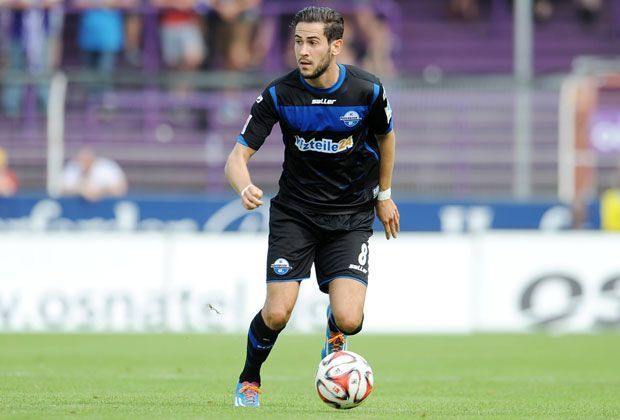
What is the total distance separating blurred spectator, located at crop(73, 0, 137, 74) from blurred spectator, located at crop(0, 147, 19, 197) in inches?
98.9

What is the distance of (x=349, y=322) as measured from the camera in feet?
28.3

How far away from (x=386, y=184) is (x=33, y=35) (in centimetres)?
1444

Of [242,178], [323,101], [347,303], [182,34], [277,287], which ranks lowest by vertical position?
[347,303]

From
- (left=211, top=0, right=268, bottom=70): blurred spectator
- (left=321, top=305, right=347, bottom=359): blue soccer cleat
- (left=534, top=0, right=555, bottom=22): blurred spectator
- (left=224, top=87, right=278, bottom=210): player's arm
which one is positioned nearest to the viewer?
(left=224, top=87, right=278, bottom=210): player's arm

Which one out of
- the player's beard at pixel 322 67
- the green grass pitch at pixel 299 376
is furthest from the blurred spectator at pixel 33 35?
the player's beard at pixel 322 67

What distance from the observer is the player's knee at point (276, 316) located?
28.1 feet

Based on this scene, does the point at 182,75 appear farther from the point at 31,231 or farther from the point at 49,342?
the point at 49,342

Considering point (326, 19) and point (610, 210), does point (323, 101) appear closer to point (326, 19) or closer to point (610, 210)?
point (326, 19)

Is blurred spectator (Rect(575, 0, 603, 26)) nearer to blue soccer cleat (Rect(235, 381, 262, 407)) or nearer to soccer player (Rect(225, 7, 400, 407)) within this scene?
soccer player (Rect(225, 7, 400, 407))

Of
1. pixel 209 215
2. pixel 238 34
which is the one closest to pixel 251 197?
pixel 209 215

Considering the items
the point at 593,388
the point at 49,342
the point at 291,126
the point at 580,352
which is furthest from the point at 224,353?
the point at 291,126

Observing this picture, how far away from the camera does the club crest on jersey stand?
28.6ft

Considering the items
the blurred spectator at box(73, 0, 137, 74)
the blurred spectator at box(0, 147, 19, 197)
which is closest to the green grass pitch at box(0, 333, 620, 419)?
the blurred spectator at box(0, 147, 19, 197)

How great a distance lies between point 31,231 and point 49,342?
4.69 m
